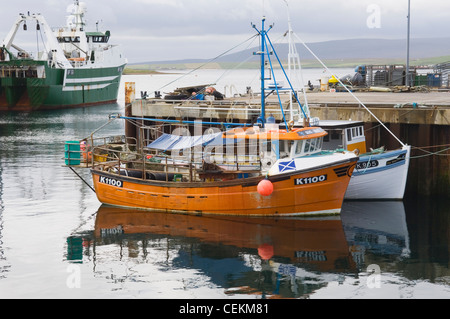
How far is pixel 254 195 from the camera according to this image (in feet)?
79.4

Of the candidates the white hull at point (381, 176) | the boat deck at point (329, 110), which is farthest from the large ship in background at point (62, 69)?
the white hull at point (381, 176)

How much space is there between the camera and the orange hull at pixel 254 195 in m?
23.7

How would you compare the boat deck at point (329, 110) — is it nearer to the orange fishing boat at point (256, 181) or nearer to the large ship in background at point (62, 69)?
the orange fishing boat at point (256, 181)

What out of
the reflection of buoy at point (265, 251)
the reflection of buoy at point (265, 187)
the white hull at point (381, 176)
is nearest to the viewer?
the reflection of buoy at point (265, 251)

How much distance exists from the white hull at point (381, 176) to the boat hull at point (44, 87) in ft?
204

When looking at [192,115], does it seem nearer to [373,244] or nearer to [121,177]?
[121,177]

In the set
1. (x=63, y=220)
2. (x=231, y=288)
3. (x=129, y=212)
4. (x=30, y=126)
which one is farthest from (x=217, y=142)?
(x=30, y=126)

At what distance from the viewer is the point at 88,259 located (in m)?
20.4

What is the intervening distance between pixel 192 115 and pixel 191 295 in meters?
Result: 16.9

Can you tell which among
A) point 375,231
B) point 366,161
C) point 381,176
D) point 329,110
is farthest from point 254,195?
point 329,110

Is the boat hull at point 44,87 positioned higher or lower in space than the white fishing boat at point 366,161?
higher

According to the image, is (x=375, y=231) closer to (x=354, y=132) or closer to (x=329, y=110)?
(x=354, y=132)

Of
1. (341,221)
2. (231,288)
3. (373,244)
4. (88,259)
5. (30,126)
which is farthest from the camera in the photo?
(30,126)

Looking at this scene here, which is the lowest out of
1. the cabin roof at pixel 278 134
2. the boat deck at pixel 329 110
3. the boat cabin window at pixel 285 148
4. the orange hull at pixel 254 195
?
the orange hull at pixel 254 195
